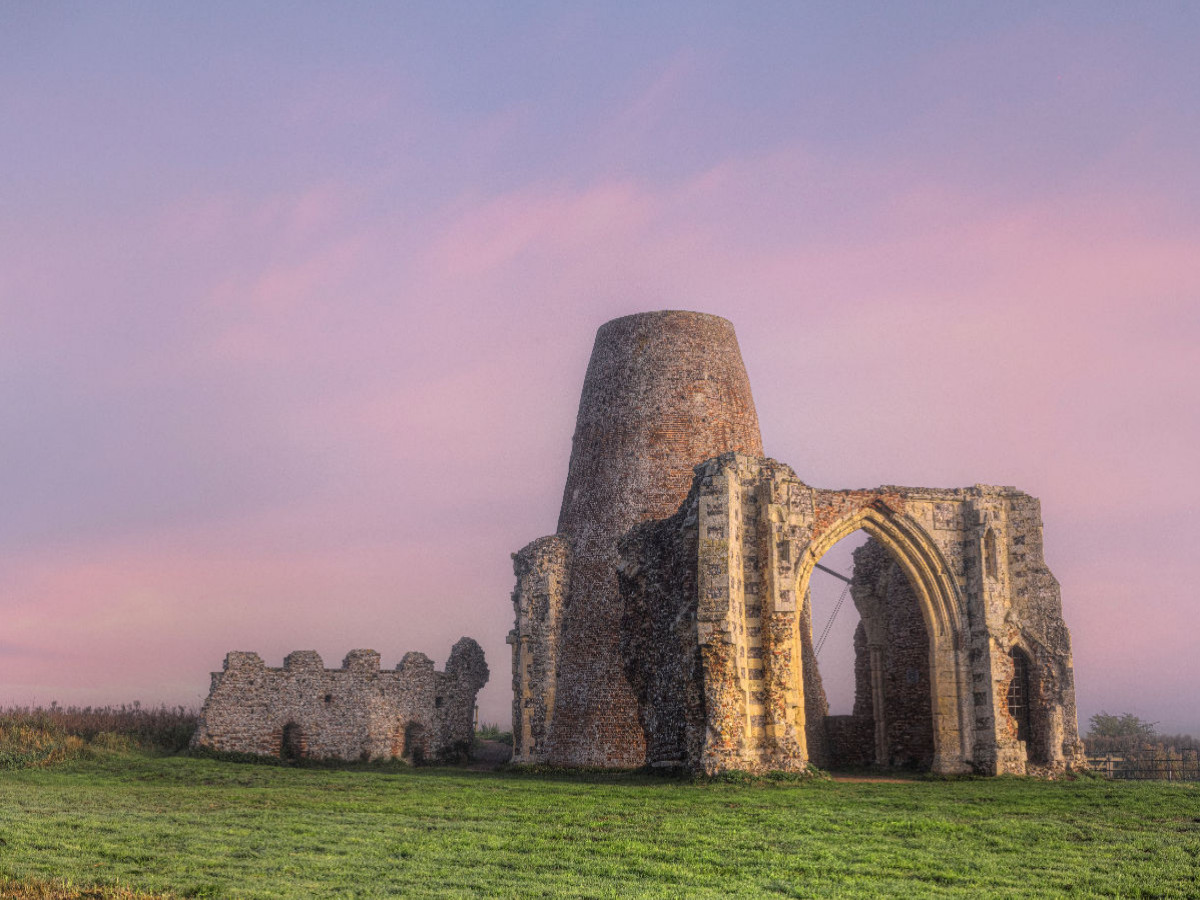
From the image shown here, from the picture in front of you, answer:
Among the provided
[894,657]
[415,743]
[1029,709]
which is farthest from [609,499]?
[1029,709]

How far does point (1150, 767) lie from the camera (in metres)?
26.2

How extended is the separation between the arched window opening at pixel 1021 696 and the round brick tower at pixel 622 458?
7651 mm

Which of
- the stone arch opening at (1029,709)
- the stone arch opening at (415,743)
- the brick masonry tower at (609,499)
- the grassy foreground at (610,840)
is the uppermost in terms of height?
the brick masonry tower at (609,499)

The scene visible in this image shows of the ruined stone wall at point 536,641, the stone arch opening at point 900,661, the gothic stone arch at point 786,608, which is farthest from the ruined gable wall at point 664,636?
the ruined stone wall at point 536,641

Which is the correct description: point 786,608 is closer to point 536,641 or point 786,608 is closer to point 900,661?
point 900,661

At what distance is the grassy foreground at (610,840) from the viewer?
1069 centimetres

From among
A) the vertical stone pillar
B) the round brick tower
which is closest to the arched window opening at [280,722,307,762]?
the round brick tower

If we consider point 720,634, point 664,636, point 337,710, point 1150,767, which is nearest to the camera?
point 720,634

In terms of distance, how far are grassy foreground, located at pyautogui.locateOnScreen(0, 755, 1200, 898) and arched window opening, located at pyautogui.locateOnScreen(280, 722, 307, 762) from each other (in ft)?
29.4

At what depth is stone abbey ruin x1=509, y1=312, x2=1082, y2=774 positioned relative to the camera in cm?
2080

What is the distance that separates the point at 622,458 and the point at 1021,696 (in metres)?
9.99

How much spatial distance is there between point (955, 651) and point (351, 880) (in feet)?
51.1

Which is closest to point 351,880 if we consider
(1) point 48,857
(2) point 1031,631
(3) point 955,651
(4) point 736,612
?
(1) point 48,857

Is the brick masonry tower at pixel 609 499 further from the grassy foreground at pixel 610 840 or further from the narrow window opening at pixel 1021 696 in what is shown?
the narrow window opening at pixel 1021 696
